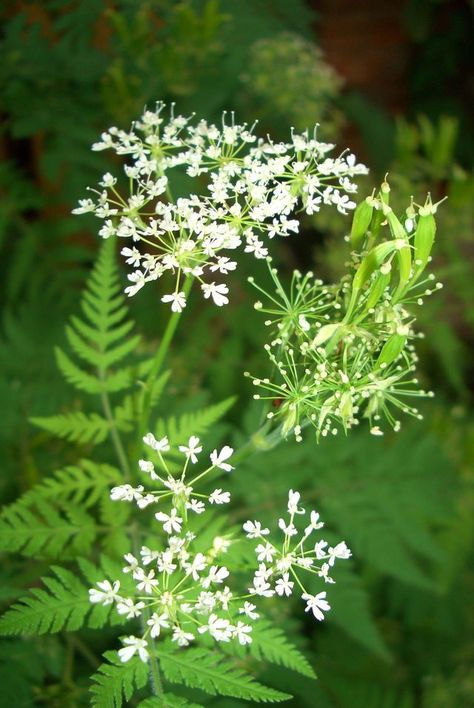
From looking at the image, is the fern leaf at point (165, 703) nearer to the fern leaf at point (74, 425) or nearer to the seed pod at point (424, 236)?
the fern leaf at point (74, 425)

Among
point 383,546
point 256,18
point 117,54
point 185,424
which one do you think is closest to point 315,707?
point 383,546

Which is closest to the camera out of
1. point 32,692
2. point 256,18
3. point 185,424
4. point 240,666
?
point 32,692

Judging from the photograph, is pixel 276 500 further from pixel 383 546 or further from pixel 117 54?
pixel 117 54

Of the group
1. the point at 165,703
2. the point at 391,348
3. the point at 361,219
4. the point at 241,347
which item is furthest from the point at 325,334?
the point at 241,347

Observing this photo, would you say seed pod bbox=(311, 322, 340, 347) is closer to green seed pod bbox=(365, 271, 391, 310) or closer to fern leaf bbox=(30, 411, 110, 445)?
green seed pod bbox=(365, 271, 391, 310)

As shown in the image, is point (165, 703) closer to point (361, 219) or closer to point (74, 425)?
point (74, 425)
